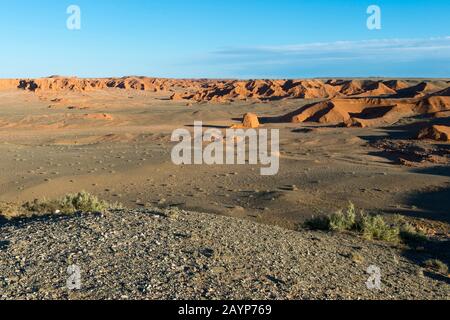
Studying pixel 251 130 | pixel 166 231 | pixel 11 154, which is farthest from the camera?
pixel 251 130

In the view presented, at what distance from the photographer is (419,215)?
15.2 meters

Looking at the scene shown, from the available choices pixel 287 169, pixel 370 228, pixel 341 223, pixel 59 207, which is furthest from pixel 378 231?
pixel 287 169

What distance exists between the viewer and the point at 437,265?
9.62m

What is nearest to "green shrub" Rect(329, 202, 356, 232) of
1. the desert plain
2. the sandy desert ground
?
the desert plain

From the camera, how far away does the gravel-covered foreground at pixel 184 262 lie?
643cm

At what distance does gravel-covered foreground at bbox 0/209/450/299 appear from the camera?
643 centimetres

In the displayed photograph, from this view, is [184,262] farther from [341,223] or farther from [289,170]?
[289,170]

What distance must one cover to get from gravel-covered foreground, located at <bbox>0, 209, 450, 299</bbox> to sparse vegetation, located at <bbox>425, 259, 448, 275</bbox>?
1.34 feet

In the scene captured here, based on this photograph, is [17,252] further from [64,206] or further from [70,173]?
[70,173]

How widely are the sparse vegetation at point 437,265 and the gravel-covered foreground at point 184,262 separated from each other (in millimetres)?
407

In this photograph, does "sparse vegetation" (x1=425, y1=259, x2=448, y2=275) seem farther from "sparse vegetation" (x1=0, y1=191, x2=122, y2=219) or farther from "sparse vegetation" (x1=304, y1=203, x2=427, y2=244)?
"sparse vegetation" (x1=0, y1=191, x2=122, y2=219)

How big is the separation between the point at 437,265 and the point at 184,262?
16.6 ft

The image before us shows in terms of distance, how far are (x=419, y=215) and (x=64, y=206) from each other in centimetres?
987
